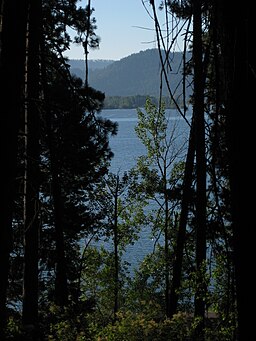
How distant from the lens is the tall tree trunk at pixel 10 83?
→ 2.20 meters

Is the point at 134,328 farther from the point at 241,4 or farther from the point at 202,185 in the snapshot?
the point at 241,4

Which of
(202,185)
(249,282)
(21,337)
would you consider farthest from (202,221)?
(249,282)

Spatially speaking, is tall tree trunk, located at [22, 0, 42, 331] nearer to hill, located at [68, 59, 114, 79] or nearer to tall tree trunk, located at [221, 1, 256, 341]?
hill, located at [68, 59, 114, 79]

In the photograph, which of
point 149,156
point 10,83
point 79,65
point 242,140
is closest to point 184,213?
point 10,83

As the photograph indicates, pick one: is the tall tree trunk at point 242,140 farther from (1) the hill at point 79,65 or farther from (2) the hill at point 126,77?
(2) the hill at point 126,77

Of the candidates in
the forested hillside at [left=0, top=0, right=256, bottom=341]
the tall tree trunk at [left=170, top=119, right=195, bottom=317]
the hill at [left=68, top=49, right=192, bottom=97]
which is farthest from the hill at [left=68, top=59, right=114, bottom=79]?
the hill at [left=68, top=49, right=192, bottom=97]

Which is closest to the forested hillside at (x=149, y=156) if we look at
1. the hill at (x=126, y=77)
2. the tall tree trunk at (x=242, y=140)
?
the tall tree trunk at (x=242, y=140)

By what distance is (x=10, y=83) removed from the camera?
2.21 m

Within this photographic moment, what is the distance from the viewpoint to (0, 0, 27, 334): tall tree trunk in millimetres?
2195

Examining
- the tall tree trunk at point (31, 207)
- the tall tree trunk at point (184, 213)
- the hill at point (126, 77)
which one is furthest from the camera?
the hill at point (126, 77)

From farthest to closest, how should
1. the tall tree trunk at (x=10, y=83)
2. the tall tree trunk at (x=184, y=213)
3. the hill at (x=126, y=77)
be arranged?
1. the hill at (x=126, y=77)
2. the tall tree trunk at (x=184, y=213)
3. the tall tree trunk at (x=10, y=83)

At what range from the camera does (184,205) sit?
32.7 feet

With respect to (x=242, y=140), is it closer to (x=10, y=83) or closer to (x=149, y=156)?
(x=10, y=83)

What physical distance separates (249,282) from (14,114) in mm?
1270
